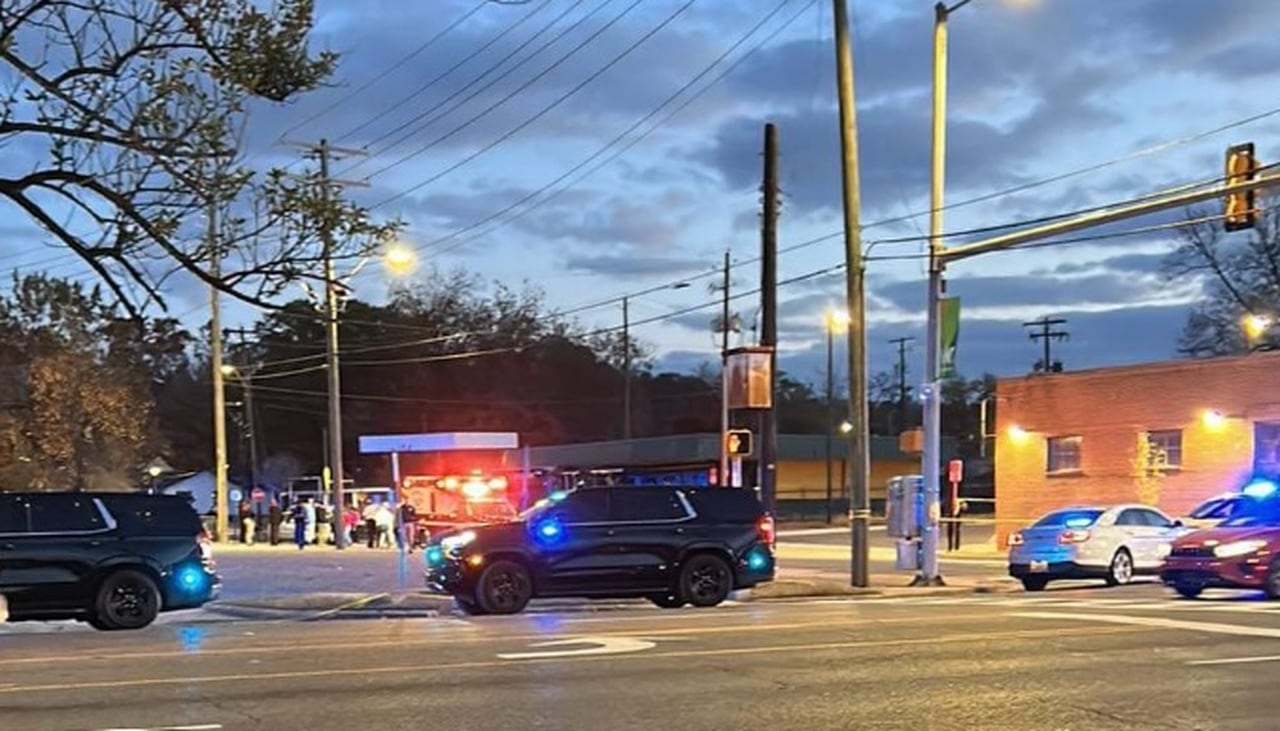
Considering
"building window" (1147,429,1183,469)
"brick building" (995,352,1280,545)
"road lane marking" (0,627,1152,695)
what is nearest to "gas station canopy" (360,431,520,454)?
"brick building" (995,352,1280,545)

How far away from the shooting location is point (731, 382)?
24797mm

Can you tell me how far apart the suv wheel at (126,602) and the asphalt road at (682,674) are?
32.6 inches

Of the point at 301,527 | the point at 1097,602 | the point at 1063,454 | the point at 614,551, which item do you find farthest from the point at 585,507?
the point at 301,527

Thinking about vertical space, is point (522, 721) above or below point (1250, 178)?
below

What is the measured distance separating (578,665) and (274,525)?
38.5 meters

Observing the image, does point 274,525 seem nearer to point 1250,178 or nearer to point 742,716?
point 1250,178

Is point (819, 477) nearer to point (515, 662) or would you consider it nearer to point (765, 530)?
point (765, 530)

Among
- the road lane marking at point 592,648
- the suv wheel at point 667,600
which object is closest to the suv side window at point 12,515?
the road lane marking at point 592,648

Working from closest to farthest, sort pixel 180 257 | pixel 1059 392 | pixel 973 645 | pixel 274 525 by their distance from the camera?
pixel 180 257 → pixel 973 645 → pixel 1059 392 → pixel 274 525

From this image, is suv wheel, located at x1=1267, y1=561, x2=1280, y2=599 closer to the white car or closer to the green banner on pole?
the white car

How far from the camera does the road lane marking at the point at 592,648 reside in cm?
1291

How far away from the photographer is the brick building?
33406mm

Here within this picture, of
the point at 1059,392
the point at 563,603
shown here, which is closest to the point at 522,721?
the point at 563,603

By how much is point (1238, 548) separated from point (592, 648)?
1071 cm
